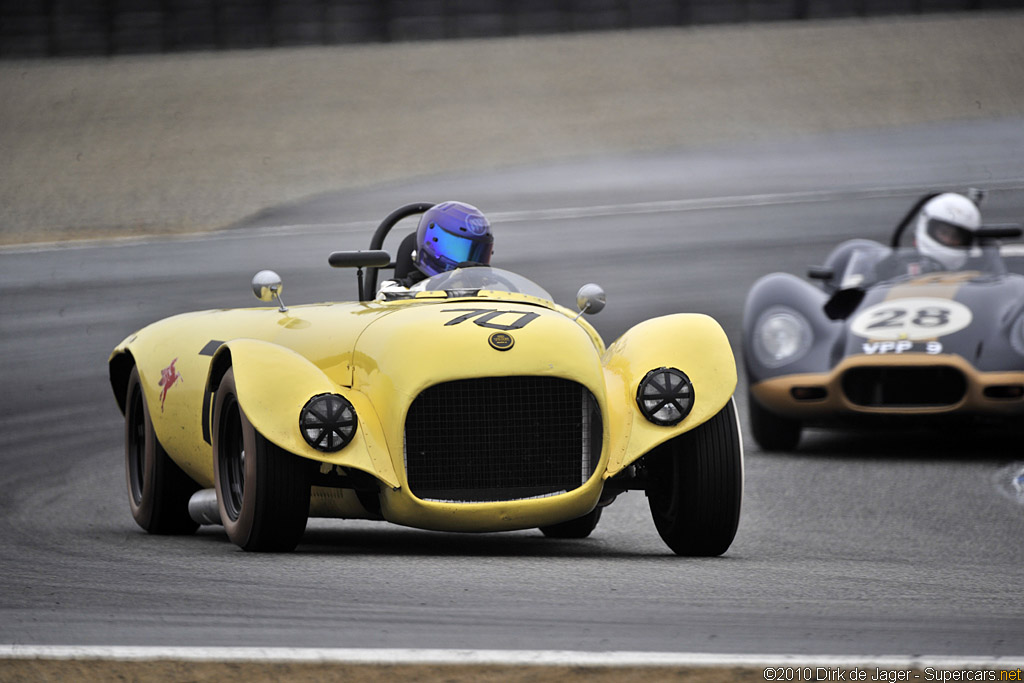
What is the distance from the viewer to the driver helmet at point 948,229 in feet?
36.0

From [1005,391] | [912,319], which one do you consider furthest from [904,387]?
[1005,391]

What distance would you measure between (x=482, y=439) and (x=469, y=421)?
0.25 ft

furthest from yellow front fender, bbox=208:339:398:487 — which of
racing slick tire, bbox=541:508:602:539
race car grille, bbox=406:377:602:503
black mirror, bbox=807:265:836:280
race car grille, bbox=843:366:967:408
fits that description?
black mirror, bbox=807:265:836:280

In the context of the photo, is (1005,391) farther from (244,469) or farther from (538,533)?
(244,469)

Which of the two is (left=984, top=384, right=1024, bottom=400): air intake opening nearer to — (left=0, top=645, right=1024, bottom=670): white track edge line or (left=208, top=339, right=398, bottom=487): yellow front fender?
(left=208, top=339, right=398, bottom=487): yellow front fender

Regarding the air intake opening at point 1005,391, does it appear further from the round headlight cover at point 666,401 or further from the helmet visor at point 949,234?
the round headlight cover at point 666,401

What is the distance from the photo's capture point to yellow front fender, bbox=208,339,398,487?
5703mm

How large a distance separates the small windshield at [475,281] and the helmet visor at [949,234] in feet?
16.6

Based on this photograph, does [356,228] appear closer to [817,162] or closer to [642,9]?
[817,162]

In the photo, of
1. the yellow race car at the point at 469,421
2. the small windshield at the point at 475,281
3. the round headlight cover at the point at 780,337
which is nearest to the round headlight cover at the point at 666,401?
the yellow race car at the point at 469,421

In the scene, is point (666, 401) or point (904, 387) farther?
point (904, 387)

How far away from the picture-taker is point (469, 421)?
5.80 metres

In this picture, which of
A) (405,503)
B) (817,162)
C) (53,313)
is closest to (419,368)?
(405,503)

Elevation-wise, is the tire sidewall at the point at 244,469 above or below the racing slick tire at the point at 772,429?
above
